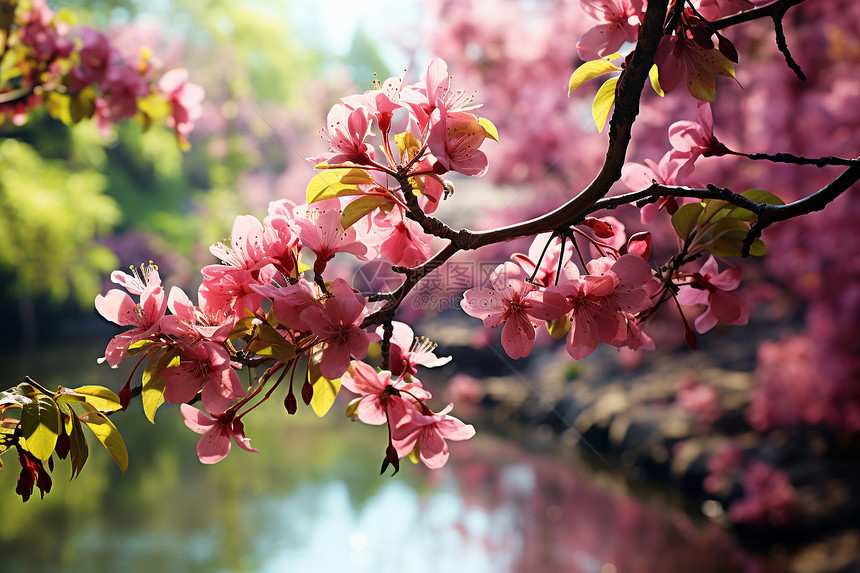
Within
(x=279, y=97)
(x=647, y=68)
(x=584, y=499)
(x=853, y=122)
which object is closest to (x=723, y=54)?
(x=647, y=68)

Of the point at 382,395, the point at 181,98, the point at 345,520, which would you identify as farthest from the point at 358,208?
the point at 345,520

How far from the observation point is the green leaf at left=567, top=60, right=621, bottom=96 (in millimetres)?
413

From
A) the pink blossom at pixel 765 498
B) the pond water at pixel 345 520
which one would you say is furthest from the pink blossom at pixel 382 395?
the pink blossom at pixel 765 498

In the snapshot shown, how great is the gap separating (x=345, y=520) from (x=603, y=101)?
2.48 meters

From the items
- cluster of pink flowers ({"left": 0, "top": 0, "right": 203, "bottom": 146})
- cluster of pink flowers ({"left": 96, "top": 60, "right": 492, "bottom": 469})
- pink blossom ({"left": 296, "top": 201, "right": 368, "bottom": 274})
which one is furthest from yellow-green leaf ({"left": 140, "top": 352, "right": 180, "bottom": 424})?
cluster of pink flowers ({"left": 0, "top": 0, "right": 203, "bottom": 146})

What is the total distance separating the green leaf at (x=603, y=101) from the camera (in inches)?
16.3

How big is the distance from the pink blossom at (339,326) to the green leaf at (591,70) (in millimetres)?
207

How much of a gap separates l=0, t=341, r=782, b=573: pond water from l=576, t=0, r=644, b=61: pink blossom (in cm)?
205

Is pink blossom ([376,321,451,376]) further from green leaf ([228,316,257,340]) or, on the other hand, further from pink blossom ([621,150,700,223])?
pink blossom ([621,150,700,223])

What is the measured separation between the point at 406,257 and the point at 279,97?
36.3ft

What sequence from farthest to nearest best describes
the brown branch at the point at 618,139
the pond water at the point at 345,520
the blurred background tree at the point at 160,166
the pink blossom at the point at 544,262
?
the blurred background tree at the point at 160,166 < the pond water at the point at 345,520 < the pink blossom at the point at 544,262 < the brown branch at the point at 618,139

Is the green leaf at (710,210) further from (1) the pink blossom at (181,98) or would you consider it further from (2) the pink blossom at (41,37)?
(2) the pink blossom at (41,37)

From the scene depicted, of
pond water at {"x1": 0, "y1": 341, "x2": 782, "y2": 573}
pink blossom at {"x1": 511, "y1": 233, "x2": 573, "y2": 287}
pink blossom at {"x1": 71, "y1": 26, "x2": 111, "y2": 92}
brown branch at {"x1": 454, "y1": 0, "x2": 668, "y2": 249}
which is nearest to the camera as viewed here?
brown branch at {"x1": 454, "y1": 0, "x2": 668, "y2": 249}

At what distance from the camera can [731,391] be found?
3.01 m
